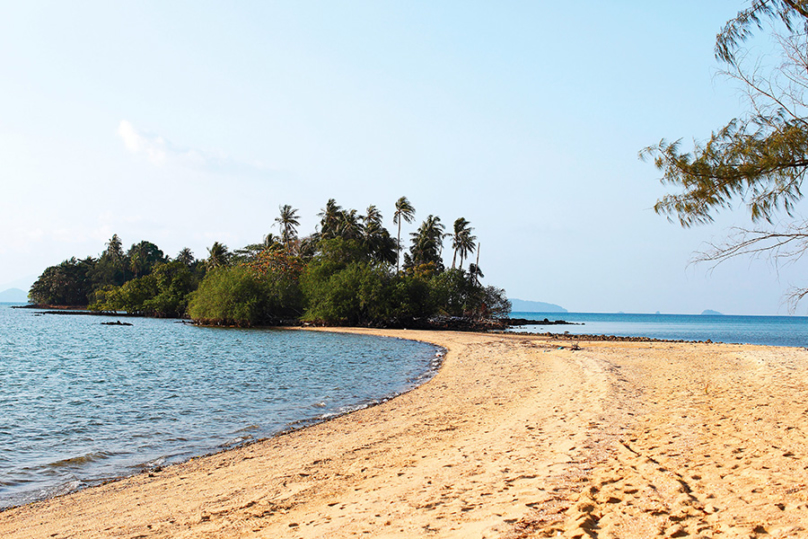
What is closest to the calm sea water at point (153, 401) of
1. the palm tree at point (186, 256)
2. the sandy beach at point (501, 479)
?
the sandy beach at point (501, 479)

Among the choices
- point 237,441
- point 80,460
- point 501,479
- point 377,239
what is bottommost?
point 80,460

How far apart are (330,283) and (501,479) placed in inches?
2169

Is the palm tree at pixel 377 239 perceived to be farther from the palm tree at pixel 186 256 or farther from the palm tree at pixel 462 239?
the palm tree at pixel 186 256

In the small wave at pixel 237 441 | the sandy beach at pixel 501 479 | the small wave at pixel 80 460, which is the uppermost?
the sandy beach at pixel 501 479

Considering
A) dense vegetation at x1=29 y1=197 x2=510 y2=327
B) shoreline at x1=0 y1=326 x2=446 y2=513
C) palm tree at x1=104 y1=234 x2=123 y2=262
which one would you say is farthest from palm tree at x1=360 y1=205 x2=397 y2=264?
palm tree at x1=104 y1=234 x2=123 y2=262

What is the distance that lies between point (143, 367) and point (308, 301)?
3920cm

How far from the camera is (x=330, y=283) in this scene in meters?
60.8

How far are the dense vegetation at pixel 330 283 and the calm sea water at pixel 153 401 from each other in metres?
28.3

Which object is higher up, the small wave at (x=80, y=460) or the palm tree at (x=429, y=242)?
the palm tree at (x=429, y=242)

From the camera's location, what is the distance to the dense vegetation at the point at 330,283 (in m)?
60.2

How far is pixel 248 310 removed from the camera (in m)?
60.4

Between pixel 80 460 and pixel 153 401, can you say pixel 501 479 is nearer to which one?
pixel 80 460

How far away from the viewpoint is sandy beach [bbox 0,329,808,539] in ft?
16.2

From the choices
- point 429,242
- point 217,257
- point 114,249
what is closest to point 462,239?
point 429,242
